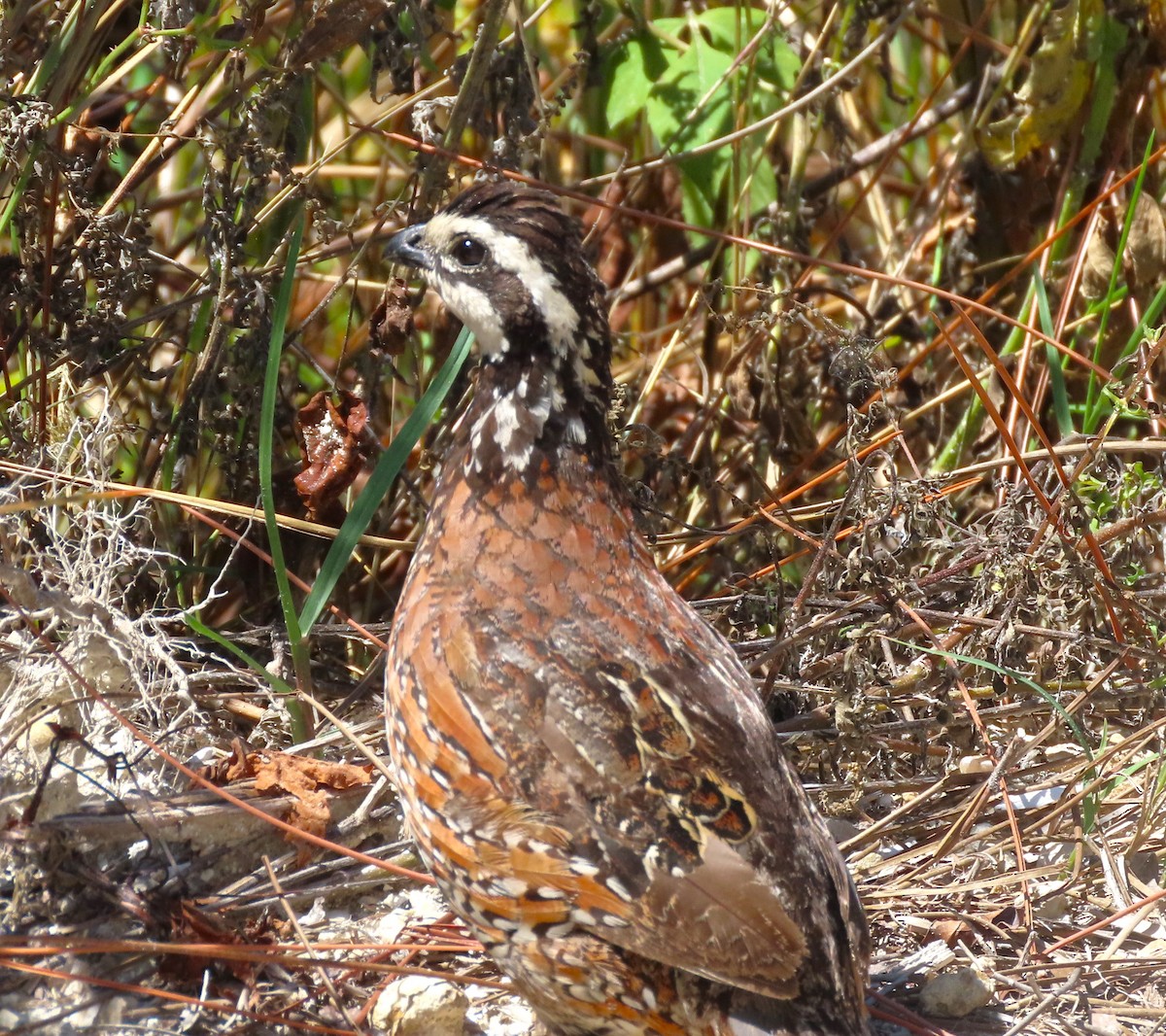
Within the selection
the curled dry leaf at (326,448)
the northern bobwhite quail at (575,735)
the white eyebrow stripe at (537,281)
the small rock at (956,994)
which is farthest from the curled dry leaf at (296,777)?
the small rock at (956,994)

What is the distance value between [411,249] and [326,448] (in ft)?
2.47

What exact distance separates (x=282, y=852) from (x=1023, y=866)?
1913 millimetres

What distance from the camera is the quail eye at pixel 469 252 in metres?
3.44

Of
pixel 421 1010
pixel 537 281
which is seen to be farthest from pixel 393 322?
pixel 421 1010

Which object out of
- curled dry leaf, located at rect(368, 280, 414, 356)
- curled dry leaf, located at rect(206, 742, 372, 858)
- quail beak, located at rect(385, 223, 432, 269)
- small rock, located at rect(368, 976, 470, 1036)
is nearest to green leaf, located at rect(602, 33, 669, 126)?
curled dry leaf, located at rect(368, 280, 414, 356)

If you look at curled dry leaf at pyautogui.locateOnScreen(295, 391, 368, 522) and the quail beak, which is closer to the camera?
the quail beak

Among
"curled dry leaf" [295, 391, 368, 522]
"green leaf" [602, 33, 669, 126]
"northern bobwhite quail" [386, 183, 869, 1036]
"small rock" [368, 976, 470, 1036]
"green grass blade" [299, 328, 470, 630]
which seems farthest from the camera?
"green leaf" [602, 33, 669, 126]

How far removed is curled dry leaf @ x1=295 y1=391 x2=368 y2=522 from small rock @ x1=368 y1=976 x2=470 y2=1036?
4.74 feet

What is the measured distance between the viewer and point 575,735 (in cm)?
308

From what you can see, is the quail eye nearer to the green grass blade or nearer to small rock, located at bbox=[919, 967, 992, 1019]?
the green grass blade

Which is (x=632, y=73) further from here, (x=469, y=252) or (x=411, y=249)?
(x=469, y=252)

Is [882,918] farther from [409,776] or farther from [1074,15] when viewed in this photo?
[1074,15]

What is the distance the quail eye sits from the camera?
3438 millimetres

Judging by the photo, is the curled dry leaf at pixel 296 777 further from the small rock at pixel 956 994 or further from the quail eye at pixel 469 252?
the small rock at pixel 956 994
